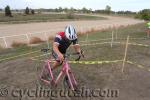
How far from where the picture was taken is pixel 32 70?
10625 mm

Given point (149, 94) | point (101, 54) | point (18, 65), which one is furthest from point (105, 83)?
point (101, 54)

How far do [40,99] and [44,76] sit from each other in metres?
1.15

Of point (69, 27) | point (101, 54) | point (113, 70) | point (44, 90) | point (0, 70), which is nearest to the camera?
point (69, 27)

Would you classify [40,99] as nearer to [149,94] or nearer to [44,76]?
[44,76]

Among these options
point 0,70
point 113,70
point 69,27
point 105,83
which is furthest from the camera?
point 0,70

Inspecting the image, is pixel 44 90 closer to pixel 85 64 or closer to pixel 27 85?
pixel 27 85

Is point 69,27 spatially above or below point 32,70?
above

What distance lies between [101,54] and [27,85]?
5.99 metres

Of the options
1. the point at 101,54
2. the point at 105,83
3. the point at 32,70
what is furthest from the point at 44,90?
the point at 101,54

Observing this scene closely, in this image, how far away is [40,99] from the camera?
765 cm

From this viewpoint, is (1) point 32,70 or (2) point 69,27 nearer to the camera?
(2) point 69,27

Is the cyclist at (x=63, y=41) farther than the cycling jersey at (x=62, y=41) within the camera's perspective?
No

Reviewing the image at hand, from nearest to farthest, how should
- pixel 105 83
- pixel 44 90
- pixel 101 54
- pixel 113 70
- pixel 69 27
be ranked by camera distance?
1. pixel 69 27
2. pixel 44 90
3. pixel 105 83
4. pixel 113 70
5. pixel 101 54

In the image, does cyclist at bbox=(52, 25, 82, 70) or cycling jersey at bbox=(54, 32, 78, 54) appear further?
cycling jersey at bbox=(54, 32, 78, 54)
